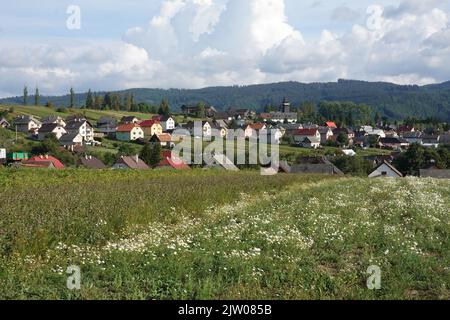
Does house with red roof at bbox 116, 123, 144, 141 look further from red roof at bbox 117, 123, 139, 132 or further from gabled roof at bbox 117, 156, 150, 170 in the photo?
gabled roof at bbox 117, 156, 150, 170

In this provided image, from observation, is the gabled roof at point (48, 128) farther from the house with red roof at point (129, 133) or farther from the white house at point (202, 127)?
the white house at point (202, 127)

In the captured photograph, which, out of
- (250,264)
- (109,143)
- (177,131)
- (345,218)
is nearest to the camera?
(250,264)

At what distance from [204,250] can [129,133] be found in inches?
4891

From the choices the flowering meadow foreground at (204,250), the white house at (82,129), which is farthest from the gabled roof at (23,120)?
the flowering meadow foreground at (204,250)

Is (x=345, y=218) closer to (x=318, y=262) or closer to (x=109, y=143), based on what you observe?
(x=318, y=262)

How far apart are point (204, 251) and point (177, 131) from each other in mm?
138925

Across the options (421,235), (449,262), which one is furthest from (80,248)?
(421,235)

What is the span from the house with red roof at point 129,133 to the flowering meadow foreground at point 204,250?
116 meters

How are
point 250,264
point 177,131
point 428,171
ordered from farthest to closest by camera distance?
point 177,131 → point 428,171 → point 250,264

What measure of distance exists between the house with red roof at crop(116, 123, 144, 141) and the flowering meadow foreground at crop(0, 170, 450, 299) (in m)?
116

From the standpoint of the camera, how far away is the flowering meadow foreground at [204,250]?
884 centimetres

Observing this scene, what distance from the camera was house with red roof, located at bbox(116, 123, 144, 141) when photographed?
132 metres

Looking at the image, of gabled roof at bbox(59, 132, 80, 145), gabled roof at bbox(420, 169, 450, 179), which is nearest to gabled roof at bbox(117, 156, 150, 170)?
gabled roof at bbox(420, 169, 450, 179)
